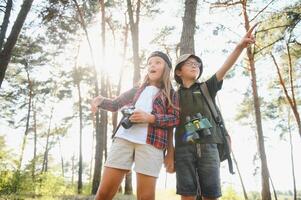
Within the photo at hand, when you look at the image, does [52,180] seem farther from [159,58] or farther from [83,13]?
[159,58]

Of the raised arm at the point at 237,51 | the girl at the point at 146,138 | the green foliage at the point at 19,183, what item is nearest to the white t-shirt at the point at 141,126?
the girl at the point at 146,138

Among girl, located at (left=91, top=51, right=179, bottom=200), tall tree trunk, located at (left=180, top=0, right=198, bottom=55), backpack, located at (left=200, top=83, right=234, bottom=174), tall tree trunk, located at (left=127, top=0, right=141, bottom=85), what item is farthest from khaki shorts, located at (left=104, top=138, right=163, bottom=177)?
tall tree trunk, located at (left=127, top=0, right=141, bottom=85)

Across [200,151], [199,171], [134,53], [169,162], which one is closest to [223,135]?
[200,151]

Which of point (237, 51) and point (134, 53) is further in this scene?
point (134, 53)

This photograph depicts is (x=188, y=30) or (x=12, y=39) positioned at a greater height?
(x=12, y=39)

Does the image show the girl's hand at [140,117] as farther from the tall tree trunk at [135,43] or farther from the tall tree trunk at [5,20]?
the tall tree trunk at [135,43]

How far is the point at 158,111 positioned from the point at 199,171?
71 cm

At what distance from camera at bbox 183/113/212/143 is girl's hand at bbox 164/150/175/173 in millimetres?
204

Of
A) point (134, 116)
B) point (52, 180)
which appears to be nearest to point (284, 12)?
point (134, 116)

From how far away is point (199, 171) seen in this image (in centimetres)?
329

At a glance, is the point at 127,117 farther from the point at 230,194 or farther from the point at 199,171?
the point at 230,194

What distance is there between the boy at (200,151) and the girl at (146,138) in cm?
14

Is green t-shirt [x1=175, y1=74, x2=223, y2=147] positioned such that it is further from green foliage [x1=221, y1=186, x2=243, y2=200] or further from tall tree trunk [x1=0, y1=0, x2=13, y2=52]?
green foliage [x1=221, y1=186, x2=243, y2=200]

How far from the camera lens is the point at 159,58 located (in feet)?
11.7
